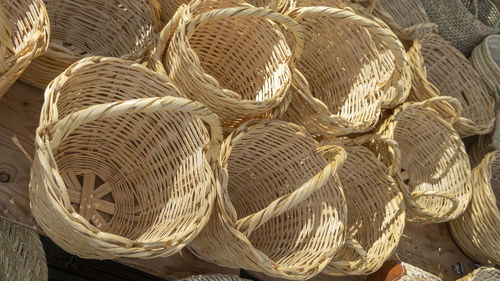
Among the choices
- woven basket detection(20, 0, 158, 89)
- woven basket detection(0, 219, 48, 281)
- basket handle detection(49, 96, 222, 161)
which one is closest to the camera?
basket handle detection(49, 96, 222, 161)

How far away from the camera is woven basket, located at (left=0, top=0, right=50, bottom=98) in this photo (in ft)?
2.73

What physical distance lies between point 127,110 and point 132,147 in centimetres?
34

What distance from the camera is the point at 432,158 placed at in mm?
1669

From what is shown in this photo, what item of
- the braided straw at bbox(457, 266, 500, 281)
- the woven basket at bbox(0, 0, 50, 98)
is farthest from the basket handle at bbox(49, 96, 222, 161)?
the braided straw at bbox(457, 266, 500, 281)

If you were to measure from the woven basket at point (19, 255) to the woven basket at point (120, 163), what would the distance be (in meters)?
0.14

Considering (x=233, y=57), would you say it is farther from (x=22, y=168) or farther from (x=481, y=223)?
(x=481, y=223)

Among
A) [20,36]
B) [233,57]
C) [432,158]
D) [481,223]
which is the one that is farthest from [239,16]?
[481,223]

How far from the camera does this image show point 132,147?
1146 millimetres

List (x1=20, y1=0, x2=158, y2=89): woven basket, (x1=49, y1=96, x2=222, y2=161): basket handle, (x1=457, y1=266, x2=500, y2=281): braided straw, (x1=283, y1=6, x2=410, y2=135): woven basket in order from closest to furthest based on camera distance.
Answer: (x1=49, y1=96, x2=222, y2=161): basket handle → (x1=20, y1=0, x2=158, y2=89): woven basket → (x1=283, y1=6, x2=410, y2=135): woven basket → (x1=457, y1=266, x2=500, y2=281): braided straw

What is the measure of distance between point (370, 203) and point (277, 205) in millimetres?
537

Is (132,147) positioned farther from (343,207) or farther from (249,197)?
(343,207)

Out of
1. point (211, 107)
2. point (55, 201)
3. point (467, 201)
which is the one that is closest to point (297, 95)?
point (211, 107)

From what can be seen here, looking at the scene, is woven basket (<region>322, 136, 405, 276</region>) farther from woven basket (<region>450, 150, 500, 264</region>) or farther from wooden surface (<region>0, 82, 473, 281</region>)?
woven basket (<region>450, 150, 500, 264</region>)

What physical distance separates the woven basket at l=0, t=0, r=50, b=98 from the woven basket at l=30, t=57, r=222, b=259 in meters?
0.06
